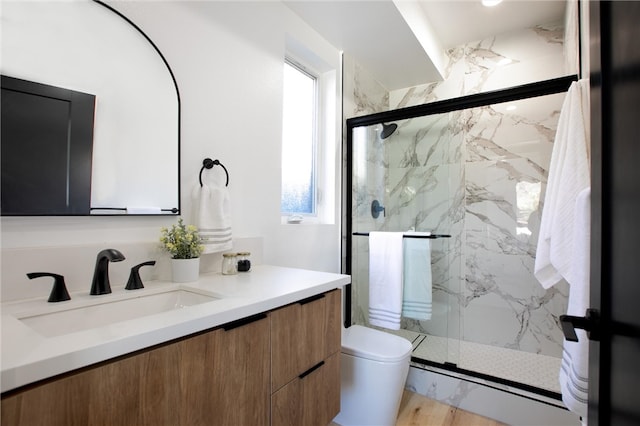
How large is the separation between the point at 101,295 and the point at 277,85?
1.34 m

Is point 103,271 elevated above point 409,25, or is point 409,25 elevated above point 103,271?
point 409,25

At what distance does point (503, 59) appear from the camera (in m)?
2.55

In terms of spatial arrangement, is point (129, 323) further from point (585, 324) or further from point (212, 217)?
point (585, 324)

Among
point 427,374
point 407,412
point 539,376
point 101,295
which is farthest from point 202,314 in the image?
point 539,376

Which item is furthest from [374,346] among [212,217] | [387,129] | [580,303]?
[387,129]

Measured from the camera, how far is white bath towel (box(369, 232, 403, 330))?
206 cm

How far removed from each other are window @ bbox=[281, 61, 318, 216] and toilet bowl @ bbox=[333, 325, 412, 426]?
925 millimetres

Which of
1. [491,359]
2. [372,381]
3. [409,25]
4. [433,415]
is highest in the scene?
[409,25]

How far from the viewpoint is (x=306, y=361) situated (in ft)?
3.54

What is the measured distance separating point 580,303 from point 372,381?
1.01 metres

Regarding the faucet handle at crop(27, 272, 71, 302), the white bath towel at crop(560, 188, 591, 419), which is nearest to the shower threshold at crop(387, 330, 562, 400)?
the white bath towel at crop(560, 188, 591, 419)

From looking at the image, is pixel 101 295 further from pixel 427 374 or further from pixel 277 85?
pixel 427 374

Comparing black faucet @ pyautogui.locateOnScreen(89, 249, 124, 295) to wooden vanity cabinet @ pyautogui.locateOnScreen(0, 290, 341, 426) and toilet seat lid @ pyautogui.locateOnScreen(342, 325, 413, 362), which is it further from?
toilet seat lid @ pyautogui.locateOnScreen(342, 325, 413, 362)

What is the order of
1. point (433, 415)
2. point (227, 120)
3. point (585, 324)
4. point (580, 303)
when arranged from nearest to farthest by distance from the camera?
point (585, 324)
point (580, 303)
point (227, 120)
point (433, 415)
